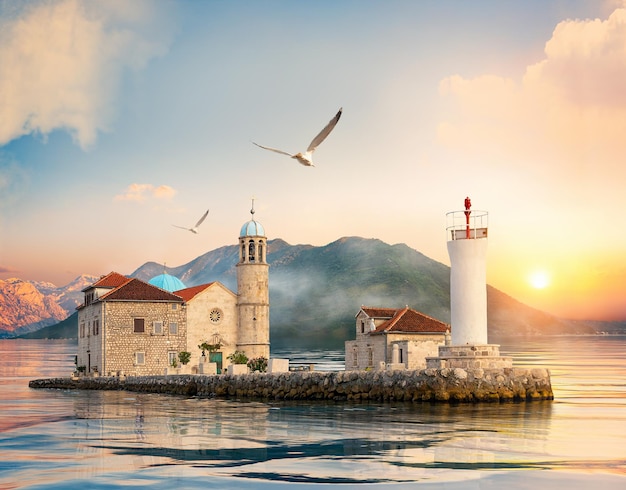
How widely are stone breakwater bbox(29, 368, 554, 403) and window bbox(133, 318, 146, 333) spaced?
8.96m

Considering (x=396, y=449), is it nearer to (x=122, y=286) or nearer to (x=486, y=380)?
(x=486, y=380)

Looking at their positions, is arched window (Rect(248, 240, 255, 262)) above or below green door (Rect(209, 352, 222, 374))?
above

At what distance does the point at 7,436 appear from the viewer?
25578 millimetres

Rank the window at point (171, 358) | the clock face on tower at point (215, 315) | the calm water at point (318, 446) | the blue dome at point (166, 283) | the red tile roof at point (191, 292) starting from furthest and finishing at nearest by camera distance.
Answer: the blue dome at point (166, 283) → the red tile roof at point (191, 292) → the clock face on tower at point (215, 315) → the window at point (171, 358) → the calm water at point (318, 446)

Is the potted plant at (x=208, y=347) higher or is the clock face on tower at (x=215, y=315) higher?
the clock face on tower at (x=215, y=315)

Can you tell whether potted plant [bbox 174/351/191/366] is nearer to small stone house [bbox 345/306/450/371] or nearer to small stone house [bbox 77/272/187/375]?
small stone house [bbox 77/272/187/375]

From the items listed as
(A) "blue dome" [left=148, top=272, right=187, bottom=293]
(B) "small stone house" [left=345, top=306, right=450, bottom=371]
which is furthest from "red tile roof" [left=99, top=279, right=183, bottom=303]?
(B) "small stone house" [left=345, top=306, right=450, bottom=371]

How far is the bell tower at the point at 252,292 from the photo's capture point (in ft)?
198

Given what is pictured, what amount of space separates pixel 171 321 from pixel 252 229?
8317mm

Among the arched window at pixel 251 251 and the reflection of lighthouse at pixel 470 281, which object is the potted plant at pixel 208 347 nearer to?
the arched window at pixel 251 251

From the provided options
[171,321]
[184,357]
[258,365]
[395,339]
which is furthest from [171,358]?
[395,339]

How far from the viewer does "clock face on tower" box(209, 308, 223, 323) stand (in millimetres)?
60000

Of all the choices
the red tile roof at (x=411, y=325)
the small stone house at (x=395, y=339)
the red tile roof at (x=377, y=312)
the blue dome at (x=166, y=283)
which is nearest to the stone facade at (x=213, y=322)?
the blue dome at (x=166, y=283)

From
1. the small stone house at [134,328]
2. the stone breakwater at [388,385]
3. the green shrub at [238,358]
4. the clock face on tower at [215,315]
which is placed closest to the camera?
the stone breakwater at [388,385]
